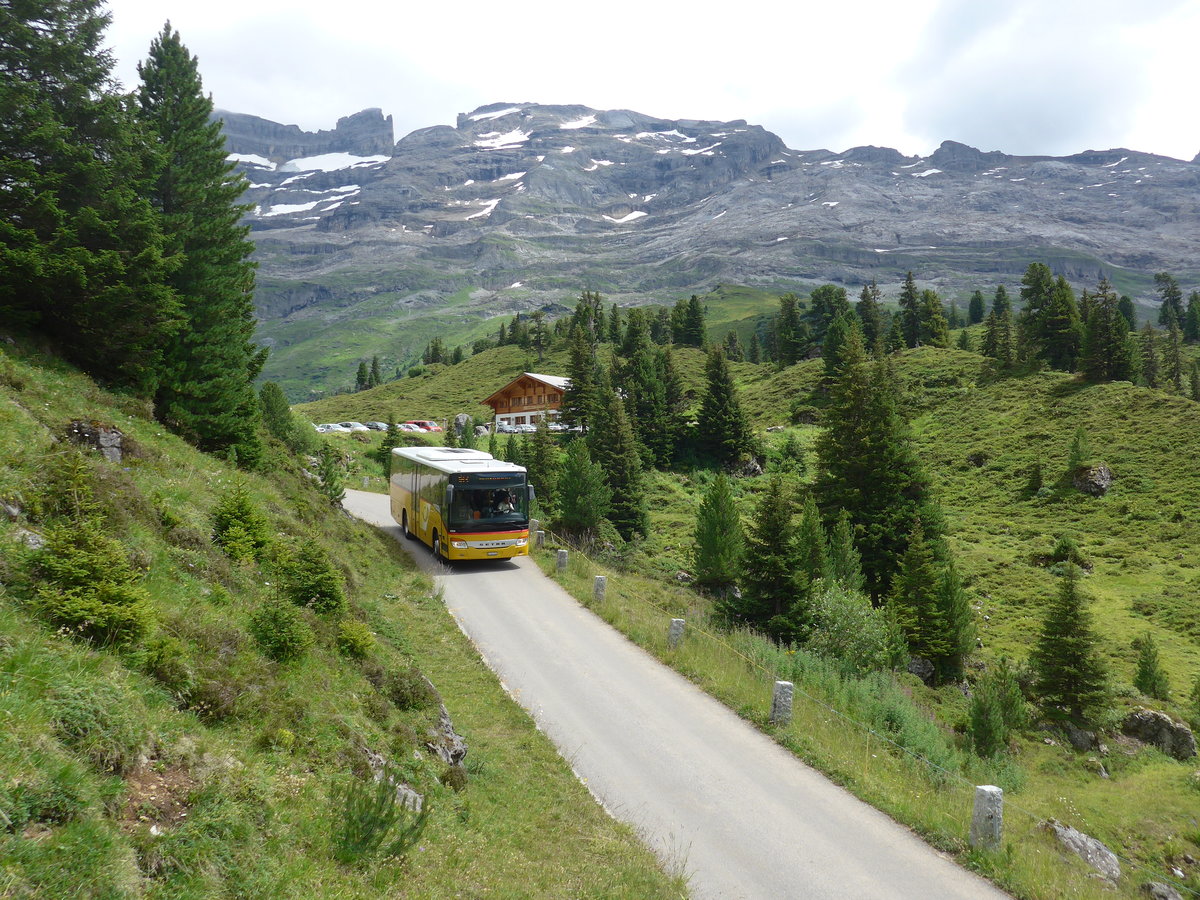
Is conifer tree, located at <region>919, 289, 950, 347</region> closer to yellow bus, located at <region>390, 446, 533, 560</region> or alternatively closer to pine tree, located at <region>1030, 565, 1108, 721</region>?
pine tree, located at <region>1030, 565, 1108, 721</region>

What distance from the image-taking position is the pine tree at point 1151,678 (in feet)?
103

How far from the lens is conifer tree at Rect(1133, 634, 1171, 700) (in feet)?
103

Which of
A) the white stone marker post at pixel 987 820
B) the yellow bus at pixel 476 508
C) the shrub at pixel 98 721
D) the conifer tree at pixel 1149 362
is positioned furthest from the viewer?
the conifer tree at pixel 1149 362

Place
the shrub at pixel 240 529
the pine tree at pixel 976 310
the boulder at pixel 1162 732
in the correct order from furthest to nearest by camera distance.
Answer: the pine tree at pixel 976 310, the boulder at pixel 1162 732, the shrub at pixel 240 529

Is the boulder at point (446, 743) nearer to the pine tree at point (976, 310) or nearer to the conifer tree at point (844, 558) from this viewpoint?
the conifer tree at point (844, 558)

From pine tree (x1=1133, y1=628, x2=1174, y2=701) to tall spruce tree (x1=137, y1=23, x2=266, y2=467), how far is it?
41.9m

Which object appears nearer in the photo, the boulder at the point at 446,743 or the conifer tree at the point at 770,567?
the boulder at the point at 446,743

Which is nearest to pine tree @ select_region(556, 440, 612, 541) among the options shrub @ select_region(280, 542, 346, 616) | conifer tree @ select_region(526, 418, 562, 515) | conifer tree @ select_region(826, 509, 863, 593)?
conifer tree @ select_region(526, 418, 562, 515)

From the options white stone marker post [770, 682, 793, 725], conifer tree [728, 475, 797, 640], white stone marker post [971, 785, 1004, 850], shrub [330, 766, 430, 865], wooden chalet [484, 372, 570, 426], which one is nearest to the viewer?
shrub [330, 766, 430, 865]

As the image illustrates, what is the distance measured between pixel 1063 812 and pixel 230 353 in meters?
29.5

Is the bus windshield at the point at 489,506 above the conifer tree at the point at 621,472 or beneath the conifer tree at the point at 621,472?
above

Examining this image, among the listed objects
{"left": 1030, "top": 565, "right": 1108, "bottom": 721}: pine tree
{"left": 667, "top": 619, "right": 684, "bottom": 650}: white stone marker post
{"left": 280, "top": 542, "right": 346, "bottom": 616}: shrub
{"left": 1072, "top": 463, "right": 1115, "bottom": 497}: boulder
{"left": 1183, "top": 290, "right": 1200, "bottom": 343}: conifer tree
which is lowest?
{"left": 1030, "top": 565, "right": 1108, "bottom": 721}: pine tree

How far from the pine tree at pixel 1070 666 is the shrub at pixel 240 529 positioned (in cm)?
3245

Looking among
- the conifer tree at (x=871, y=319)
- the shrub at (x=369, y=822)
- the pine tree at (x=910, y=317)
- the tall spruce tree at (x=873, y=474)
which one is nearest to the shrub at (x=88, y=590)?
the shrub at (x=369, y=822)
